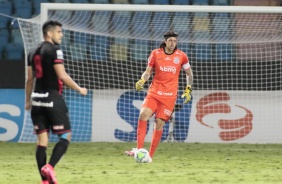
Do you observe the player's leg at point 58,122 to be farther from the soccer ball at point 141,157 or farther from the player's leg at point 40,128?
the soccer ball at point 141,157

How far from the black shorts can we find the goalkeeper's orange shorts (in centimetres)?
336

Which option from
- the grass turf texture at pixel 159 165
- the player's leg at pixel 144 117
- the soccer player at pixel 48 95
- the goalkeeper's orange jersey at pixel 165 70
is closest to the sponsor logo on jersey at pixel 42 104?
the soccer player at pixel 48 95

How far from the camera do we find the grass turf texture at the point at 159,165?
8.91m

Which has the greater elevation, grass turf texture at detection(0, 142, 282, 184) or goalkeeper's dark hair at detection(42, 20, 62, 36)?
goalkeeper's dark hair at detection(42, 20, 62, 36)

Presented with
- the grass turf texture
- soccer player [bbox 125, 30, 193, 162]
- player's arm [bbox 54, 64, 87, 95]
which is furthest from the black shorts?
soccer player [bbox 125, 30, 193, 162]

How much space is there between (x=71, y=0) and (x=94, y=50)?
2.22 m

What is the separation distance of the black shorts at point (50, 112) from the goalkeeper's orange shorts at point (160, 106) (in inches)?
132

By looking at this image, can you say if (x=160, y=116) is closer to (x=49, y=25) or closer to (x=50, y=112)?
(x=50, y=112)

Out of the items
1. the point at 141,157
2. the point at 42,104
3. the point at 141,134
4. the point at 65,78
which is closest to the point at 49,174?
the point at 42,104

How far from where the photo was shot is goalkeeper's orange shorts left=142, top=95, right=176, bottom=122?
36.9 ft

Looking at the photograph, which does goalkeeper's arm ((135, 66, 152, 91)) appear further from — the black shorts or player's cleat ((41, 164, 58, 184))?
player's cleat ((41, 164, 58, 184))

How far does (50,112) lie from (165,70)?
12.0 ft

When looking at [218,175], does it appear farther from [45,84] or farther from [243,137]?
[243,137]

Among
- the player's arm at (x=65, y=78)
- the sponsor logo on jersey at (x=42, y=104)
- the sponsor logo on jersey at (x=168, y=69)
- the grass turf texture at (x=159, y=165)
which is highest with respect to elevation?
the player's arm at (x=65, y=78)
